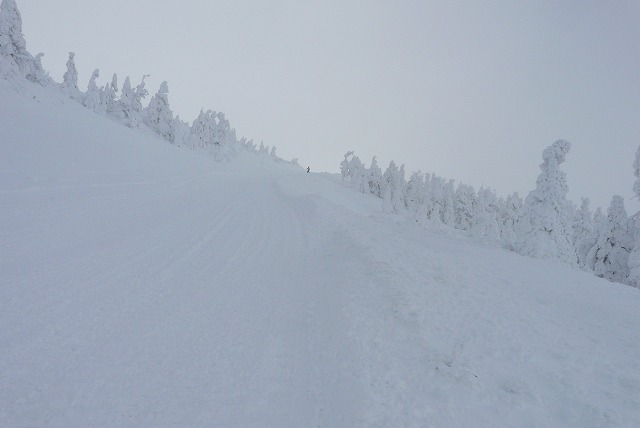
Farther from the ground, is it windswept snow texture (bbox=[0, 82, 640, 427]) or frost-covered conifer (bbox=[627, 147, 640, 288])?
frost-covered conifer (bbox=[627, 147, 640, 288])

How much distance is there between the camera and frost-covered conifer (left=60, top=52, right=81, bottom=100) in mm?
72619

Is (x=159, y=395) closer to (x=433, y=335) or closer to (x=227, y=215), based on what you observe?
(x=433, y=335)

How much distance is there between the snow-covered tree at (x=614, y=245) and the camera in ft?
112

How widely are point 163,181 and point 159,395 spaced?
73.6ft

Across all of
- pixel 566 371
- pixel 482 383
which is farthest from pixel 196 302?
pixel 566 371

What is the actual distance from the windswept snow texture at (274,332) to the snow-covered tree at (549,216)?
1406 centimetres

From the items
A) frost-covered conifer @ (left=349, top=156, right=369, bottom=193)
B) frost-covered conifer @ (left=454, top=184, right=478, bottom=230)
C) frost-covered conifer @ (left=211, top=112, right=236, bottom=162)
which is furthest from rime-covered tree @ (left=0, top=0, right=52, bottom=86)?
frost-covered conifer @ (left=454, top=184, right=478, bottom=230)

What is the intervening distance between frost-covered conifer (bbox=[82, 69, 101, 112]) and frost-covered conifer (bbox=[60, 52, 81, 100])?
2.51m

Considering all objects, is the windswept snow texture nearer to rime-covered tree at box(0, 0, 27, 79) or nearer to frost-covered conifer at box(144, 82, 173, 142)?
rime-covered tree at box(0, 0, 27, 79)

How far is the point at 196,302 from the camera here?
8516 mm

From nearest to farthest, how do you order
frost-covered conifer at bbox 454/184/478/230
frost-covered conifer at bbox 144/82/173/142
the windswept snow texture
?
the windswept snow texture, frost-covered conifer at bbox 144/82/173/142, frost-covered conifer at bbox 454/184/478/230

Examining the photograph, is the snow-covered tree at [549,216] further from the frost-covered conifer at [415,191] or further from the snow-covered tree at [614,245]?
the frost-covered conifer at [415,191]

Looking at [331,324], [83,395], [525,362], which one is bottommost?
[83,395]

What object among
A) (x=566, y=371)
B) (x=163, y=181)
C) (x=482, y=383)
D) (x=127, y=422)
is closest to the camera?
(x=127, y=422)
